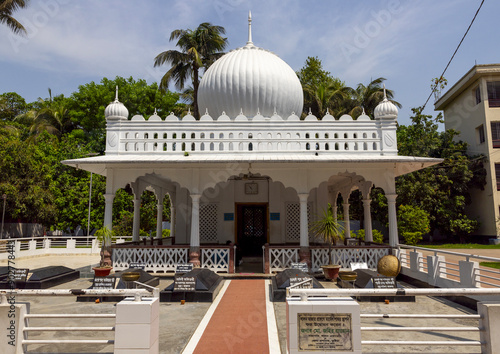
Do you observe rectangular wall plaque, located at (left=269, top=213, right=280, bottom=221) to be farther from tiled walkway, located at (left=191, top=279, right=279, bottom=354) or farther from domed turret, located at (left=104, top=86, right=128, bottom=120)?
domed turret, located at (left=104, top=86, right=128, bottom=120)

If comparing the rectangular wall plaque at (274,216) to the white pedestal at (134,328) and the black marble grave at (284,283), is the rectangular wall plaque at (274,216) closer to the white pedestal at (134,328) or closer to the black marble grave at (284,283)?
the black marble grave at (284,283)

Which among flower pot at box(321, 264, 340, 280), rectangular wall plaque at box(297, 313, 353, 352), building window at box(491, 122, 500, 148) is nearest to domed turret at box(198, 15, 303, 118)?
flower pot at box(321, 264, 340, 280)

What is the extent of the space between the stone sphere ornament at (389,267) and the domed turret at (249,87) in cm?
746

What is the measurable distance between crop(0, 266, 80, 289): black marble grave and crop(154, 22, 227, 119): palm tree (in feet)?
54.5

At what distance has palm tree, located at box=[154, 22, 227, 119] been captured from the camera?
82.2 feet

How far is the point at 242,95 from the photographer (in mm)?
14664

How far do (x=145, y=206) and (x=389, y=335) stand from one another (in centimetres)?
2558

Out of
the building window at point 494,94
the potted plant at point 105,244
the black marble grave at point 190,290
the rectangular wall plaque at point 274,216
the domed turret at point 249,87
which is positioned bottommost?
the black marble grave at point 190,290

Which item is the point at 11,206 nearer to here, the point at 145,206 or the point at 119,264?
the point at 145,206

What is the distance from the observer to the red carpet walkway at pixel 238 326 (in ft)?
17.8

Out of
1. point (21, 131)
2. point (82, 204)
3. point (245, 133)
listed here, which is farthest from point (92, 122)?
point (245, 133)

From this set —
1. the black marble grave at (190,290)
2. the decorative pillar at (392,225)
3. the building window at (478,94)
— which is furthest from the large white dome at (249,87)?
the building window at (478,94)

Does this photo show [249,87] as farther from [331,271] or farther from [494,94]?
[494,94]

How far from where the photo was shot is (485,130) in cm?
2464
